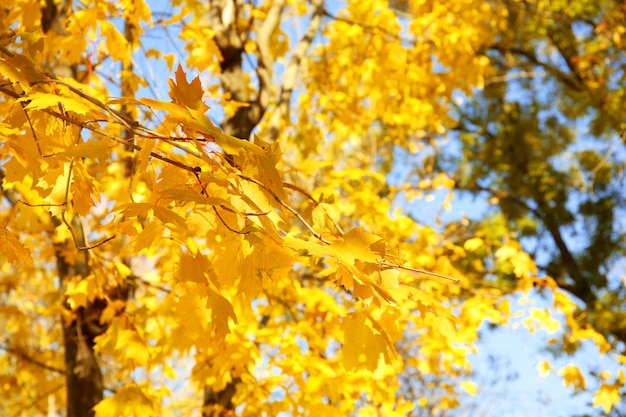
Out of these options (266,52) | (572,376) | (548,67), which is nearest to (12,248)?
(266,52)

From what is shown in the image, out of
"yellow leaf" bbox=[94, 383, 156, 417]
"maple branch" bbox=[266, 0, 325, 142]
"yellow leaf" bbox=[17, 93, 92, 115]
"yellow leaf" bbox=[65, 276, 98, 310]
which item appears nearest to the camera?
"yellow leaf" bbox=[17, 93, 92, 115]

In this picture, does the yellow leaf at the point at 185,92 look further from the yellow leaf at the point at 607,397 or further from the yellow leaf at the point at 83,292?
the yellow leaf at the point at 607,397

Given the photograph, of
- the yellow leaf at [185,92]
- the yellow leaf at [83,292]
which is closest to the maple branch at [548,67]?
the yellow leaf at [83,292]

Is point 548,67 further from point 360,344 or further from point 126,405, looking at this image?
point 360,344

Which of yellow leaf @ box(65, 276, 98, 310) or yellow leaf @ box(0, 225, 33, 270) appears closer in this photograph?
yellow leaf @ box(0, 225, 33, 270)

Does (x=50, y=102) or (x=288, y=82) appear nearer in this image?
(x=50, y=102)

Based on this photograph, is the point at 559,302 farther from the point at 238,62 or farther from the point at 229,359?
the point at 238,62

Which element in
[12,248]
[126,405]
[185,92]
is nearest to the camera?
[185,92]

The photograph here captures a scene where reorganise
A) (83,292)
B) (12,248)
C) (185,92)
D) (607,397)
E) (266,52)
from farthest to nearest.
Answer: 1. (266,52)
2. (607,397)
3. (83,292)
4. (12,248)
5. (185,92)

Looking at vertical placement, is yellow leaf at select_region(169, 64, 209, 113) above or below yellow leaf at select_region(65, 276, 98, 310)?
below

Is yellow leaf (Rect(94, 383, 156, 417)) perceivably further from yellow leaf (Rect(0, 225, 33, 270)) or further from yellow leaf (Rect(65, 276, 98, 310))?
yellow leaf (Rect(65, 276, 98, 310))

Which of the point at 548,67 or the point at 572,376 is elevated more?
the point at 548,67

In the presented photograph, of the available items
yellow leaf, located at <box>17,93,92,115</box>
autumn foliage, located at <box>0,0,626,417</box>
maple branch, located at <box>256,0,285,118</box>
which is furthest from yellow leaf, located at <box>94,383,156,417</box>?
maple branch, located at <box>256,0,285,118</box>

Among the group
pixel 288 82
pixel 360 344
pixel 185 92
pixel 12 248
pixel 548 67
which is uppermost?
pixel 548 67
